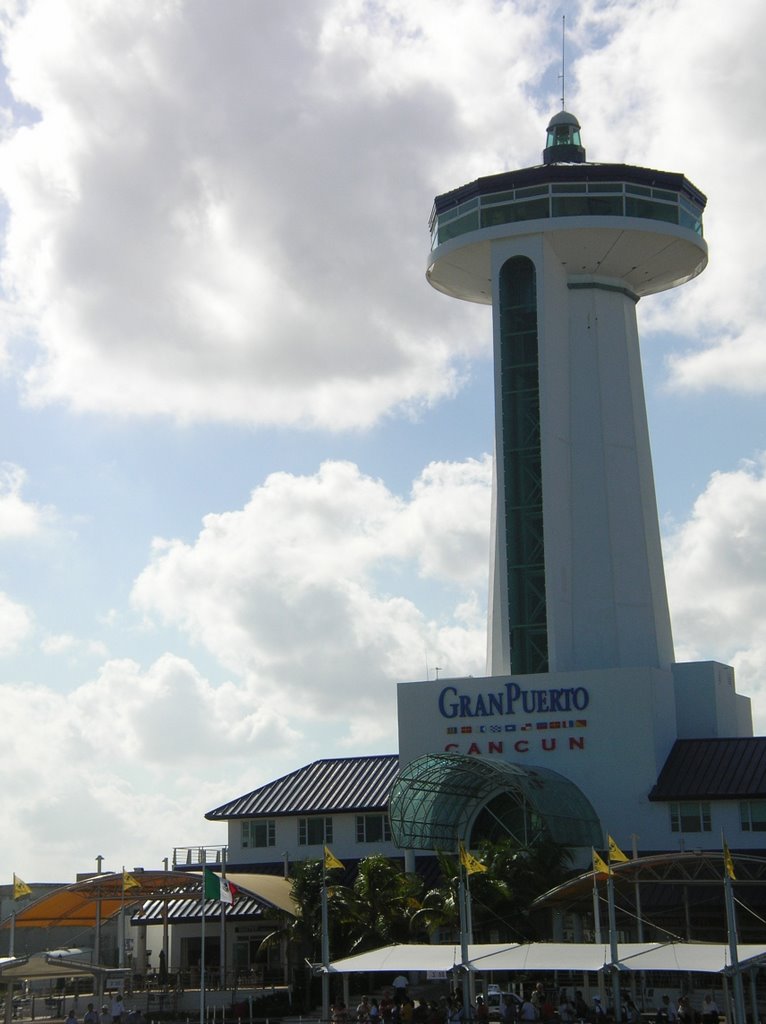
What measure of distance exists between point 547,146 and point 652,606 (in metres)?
26.9

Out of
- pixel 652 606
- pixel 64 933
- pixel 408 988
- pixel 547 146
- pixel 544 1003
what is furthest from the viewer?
pixel 64 933

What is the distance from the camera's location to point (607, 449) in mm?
77625

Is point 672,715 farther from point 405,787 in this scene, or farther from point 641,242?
point 641,242

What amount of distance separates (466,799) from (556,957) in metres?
19.9

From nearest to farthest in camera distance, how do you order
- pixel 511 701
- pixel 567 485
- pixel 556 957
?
pixel 556 957, pixel 511 701, pixel 567 485

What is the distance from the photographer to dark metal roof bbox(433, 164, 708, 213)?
76188 mm

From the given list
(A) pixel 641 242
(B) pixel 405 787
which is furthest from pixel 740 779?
(A) pixel 641 242

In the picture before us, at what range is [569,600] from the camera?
7450 cm

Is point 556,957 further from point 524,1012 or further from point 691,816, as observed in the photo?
point 691,816

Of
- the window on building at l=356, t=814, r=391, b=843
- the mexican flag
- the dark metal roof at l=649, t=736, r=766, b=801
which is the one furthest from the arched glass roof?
the mexican flag

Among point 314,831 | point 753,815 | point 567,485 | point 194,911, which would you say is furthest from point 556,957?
point 567,485

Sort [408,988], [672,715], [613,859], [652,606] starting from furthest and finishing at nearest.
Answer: [652,606], [672,715], [408,988], [613,859]

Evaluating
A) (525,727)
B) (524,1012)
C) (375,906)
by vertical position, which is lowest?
(524,1012)

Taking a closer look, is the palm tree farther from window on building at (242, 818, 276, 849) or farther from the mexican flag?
window on building at (242, 818, 276, 849)
